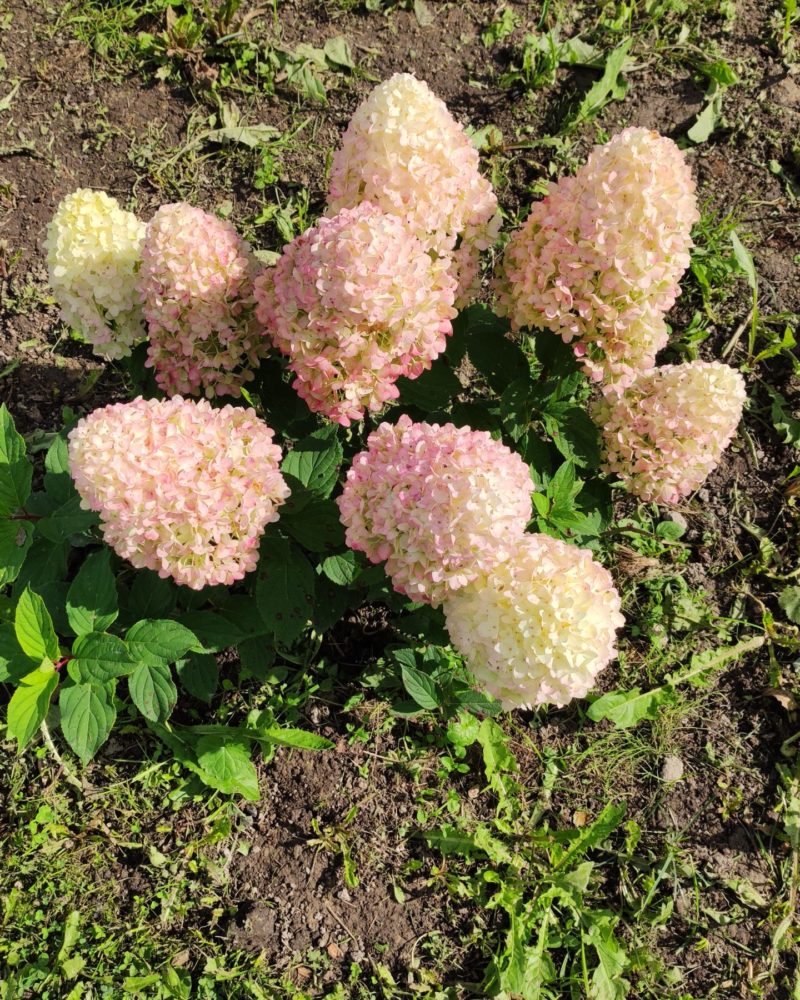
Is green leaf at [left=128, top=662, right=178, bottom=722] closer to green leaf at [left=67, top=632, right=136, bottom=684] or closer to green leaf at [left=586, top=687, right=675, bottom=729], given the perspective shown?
green leaf at [left=67, top=632, right=136, bottom=684]

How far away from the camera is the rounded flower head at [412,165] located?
2361mm

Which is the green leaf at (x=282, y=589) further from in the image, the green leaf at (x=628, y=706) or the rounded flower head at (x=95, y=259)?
the green leaf at (x=628, y=706)

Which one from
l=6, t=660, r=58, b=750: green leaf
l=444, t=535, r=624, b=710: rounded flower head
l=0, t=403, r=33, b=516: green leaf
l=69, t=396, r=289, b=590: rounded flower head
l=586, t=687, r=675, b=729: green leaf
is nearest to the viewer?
l=69, t=396, r=289, b=590: rounded flower head

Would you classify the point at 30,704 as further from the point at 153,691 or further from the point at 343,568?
the point at 343,568

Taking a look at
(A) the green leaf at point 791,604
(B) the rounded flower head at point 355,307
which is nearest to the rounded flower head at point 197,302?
(B) the rounded flower head at point 355,307

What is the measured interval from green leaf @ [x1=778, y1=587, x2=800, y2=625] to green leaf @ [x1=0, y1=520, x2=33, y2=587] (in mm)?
3098

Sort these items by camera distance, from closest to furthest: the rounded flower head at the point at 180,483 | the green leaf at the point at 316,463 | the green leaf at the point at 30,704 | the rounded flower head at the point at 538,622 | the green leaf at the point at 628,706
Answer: the rounded flower head at the point at 180,483, the rounded flower head at the point at 538,622, the green leaf at the point at 30,704, the green leaf at the point at 316,463, the green leaf at the point at 628,706

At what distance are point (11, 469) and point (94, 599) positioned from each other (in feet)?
1.57

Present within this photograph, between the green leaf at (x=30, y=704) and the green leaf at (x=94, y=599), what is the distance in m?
0.16

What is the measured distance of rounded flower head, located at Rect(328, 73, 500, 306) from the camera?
93.0 inches

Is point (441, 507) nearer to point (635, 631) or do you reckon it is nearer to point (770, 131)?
point (635, 631)

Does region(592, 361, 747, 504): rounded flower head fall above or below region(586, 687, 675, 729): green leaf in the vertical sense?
above

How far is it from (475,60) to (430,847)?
4.05m

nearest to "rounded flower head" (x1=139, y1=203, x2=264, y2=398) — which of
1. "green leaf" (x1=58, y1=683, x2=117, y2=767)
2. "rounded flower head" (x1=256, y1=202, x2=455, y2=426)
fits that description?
"rounded flower head" (x1=256, y1=202, x2=455, y2=426)
